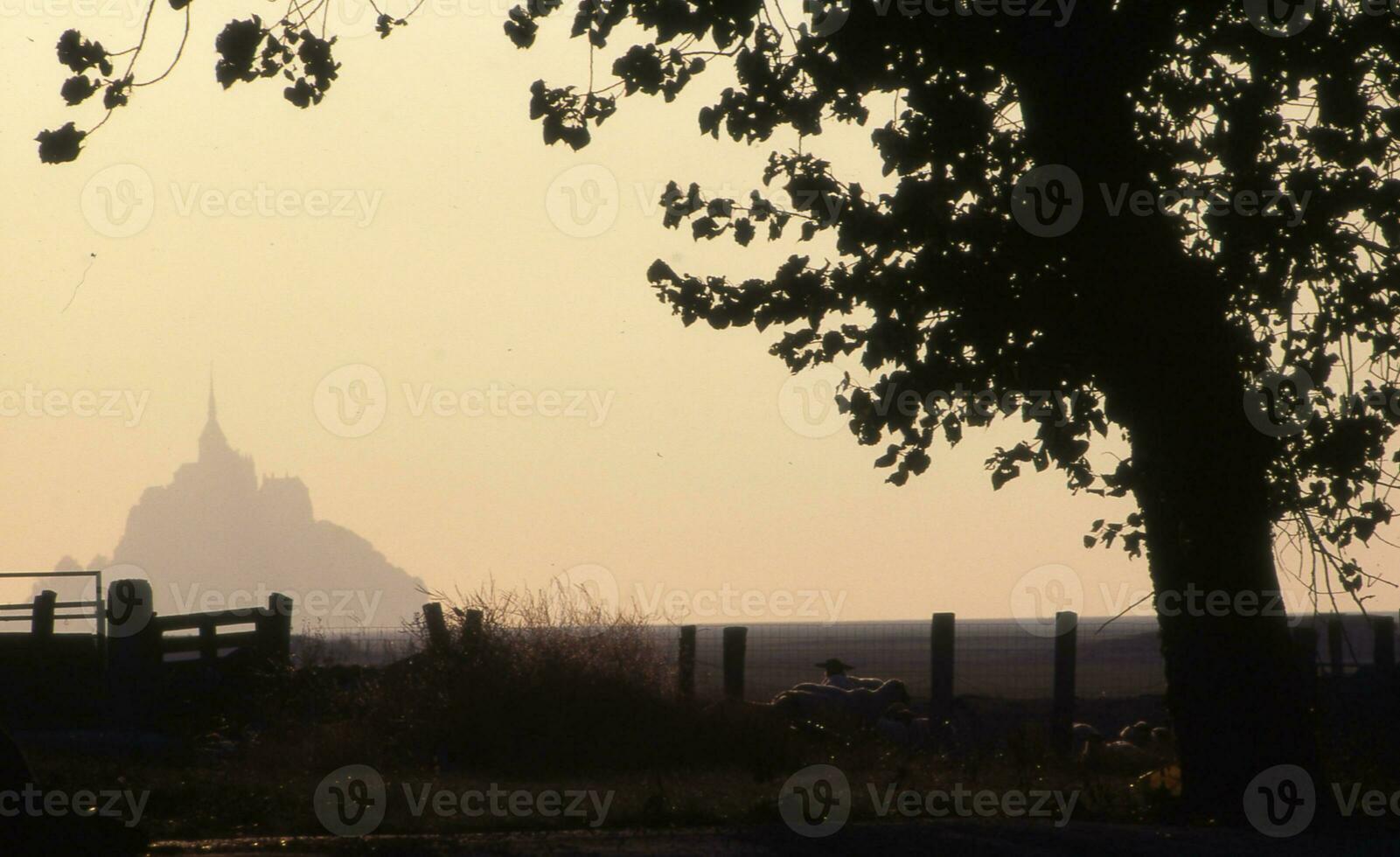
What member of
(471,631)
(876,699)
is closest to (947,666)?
(876,699)

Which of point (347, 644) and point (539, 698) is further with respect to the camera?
point (347, 644)

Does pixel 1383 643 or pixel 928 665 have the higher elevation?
pixel 1383 643

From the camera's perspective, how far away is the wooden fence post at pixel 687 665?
15688mm

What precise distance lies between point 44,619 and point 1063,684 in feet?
37.9

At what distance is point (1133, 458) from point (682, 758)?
214 inches

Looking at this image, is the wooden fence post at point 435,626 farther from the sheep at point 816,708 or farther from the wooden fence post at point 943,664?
the wooden fence post at point 943,664

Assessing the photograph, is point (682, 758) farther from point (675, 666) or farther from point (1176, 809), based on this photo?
point (1176, 809)

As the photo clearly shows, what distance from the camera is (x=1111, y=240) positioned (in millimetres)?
9578

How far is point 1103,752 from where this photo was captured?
50.3 feet

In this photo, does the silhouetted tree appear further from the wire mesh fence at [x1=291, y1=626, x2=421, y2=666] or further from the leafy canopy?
the wire mesh fence at [x1=291, y1=626, x2=421, y2=666]

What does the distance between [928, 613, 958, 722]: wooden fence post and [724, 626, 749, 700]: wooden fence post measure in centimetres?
213

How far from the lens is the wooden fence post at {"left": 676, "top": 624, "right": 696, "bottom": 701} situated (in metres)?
15.7

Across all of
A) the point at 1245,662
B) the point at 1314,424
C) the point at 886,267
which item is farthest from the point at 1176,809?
the point at 886,267

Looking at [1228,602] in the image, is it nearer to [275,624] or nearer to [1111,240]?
[1111,240]
